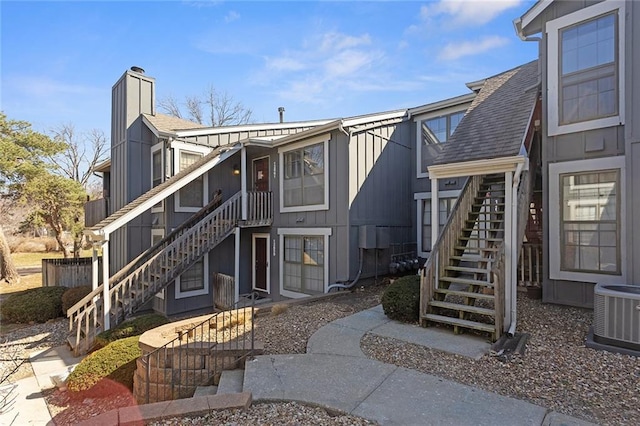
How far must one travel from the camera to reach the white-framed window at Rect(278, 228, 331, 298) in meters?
9.91

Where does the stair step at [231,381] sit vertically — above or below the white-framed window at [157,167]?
below

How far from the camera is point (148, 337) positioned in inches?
205

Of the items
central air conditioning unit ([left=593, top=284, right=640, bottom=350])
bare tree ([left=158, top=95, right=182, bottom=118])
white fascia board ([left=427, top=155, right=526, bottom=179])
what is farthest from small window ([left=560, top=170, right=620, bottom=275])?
bare tree ([left=158, top=95, right=182, bottom=118])

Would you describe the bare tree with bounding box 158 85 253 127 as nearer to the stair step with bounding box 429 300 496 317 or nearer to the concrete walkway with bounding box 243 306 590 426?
the stair step with bounding box 429 300 496 317

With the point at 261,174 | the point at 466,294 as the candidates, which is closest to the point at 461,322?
the point at 466,294

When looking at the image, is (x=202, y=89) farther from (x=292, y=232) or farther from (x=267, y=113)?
(x=292, y=232)

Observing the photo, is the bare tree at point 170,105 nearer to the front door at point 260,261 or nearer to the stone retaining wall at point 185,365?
the front door at point 260,261

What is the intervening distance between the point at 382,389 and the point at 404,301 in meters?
2.48

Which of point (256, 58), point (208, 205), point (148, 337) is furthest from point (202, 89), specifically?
point (148, 337)

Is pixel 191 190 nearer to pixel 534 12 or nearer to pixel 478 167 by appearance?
pixel 478 167

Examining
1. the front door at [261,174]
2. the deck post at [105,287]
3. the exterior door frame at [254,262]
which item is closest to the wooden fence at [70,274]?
the deck post at [105,287]

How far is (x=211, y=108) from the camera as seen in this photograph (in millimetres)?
29688

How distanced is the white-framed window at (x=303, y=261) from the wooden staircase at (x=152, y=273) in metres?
1.20

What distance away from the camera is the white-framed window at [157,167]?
37.8 feet
